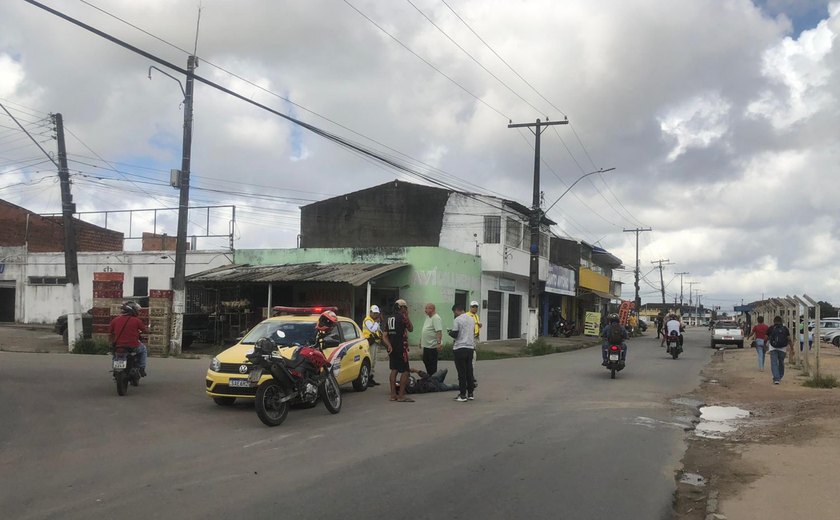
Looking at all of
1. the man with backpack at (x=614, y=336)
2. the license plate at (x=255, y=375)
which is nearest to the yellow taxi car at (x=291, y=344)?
the license plate at (x=255, y=375)

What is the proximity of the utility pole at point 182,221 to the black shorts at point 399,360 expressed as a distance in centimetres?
1182

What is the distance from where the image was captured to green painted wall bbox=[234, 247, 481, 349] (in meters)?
26.3

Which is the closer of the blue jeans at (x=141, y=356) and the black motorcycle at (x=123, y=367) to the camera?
the black motorcycle at (x=123, y=367)

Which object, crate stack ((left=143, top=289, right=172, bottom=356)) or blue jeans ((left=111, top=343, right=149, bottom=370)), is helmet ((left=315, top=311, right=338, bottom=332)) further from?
crate stack ((left=143, top=289, right=172, bottom=356))

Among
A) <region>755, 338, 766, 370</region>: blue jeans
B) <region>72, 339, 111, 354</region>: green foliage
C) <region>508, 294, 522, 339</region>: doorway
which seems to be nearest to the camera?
<region>755, 338, 766, 370</region>: blue jeans

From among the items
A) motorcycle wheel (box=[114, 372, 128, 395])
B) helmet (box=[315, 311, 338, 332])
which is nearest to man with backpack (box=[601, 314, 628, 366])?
helmet (box=[315, 311, 338, 332])

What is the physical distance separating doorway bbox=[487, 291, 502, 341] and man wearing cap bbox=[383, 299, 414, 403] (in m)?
20.9

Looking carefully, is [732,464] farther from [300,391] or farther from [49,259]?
[49,259]

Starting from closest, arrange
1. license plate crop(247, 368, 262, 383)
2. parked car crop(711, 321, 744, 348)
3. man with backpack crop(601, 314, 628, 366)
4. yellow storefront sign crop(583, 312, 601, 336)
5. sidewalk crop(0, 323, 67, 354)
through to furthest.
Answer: license plate crop(247, 368, 262, 383), man with backpack crop(601, 314, 628, 366), sidewalk crop(0, 323, 67, 354), parked car crop(711, 321, 744, 348), yellow storefront sign crop(583, 312, 601, 336)

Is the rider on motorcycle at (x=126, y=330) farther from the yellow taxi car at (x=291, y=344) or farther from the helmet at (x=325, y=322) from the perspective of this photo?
the helmet at (x=325, y=322)

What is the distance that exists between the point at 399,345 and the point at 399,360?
267 millimetres

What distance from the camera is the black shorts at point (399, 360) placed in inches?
440

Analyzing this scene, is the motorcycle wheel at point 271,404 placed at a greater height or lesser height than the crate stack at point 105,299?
lesser

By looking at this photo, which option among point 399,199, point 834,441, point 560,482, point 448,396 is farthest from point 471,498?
point 399,199
